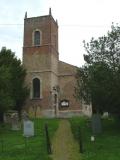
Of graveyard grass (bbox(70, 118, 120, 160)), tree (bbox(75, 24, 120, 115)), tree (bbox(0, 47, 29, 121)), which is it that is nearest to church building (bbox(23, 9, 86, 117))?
tree (bbox(0, 47, 29, 121))

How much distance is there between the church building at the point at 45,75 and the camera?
60.8m

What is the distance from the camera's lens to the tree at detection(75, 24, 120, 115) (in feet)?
104

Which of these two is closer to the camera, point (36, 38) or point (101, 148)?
point (101, 148)

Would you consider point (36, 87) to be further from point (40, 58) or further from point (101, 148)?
point (101, 148)

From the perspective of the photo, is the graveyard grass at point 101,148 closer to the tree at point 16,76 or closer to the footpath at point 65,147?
the footpath at point 65,147

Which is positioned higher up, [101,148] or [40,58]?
[40,58]

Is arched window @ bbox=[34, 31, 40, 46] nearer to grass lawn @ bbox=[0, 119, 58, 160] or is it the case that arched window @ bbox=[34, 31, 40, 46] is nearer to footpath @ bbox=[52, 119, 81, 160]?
footpath @ bbox=[52, 119, 81, 160]

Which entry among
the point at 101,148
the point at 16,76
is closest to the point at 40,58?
the point at 16,76

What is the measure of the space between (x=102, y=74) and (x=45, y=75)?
29.3 m

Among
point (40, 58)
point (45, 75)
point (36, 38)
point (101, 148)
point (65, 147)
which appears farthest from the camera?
point (36, 38)

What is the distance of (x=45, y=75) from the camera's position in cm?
6131

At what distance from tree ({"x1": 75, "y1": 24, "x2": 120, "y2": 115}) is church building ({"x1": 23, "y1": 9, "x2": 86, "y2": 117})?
24598mm

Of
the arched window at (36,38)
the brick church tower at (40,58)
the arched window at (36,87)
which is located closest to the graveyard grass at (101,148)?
the brick church tower at (40,58)

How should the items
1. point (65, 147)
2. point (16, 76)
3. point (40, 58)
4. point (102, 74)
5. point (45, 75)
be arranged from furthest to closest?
point (40, 58), point (45, 75), point (16, 76), point (102, 74), point (65, 147)
